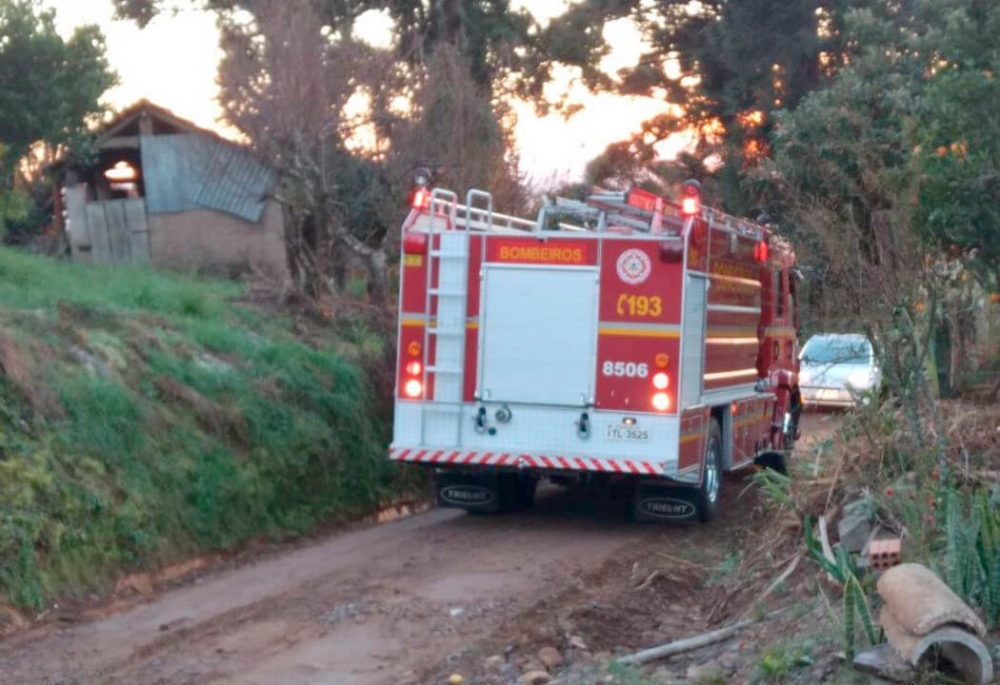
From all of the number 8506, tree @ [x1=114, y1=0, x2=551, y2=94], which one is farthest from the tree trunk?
the number 8506

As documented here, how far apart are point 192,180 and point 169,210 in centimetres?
83

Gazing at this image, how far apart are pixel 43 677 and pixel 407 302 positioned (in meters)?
5.60

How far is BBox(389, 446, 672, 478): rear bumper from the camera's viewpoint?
40.9 feet

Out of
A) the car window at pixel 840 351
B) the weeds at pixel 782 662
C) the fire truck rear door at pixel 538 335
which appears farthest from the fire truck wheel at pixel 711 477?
the weeds at pixel 782 662

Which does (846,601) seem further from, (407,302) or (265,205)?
(265,205)

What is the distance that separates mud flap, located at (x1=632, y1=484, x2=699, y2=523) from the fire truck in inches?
0.5

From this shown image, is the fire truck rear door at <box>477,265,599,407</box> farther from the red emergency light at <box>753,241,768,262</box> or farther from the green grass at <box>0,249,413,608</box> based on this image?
the red emergency light at <box>753,241,768,262</box>

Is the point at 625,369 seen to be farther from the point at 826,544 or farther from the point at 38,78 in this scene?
the point at 38,78

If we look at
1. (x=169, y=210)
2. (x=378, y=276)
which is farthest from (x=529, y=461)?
(x=169, y=210)

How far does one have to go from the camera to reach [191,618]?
32.3 feet

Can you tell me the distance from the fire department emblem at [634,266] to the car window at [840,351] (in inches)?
84.4

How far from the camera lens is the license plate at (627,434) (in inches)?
492

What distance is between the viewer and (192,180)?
28.5 metres

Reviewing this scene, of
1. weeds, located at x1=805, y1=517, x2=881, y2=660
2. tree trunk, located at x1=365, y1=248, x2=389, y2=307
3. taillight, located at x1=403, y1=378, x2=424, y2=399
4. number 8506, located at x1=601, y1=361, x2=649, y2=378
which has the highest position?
tree trunk, located at x1=365, y1=248, x2=389, y2=307
